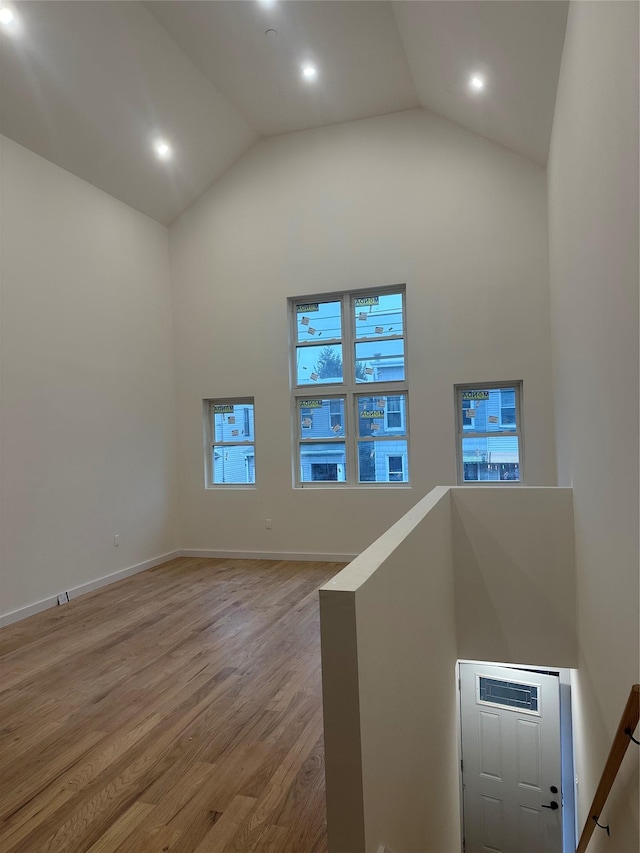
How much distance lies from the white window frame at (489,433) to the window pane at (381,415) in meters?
0.62

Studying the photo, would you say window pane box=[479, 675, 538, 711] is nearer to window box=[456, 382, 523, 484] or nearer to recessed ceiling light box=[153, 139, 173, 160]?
window box=[456, 382, 523, 484]

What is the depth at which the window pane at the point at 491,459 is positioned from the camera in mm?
6008

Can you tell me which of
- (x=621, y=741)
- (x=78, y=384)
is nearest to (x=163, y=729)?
(x=621, y=741)

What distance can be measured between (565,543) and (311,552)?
325 cm

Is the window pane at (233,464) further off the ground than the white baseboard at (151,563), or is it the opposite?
the window pane at (233,464)

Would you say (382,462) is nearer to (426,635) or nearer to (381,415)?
(381,415)

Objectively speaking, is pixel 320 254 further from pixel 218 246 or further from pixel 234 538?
pixel 234 538

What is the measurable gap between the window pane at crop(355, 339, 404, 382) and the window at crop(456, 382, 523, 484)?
75 centimetres

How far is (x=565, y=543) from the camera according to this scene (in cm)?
405

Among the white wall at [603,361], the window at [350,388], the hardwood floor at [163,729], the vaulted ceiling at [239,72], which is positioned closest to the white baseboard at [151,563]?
the hardwood floor at [163,729]

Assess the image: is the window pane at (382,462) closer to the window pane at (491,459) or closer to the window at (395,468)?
the window at (395,468)

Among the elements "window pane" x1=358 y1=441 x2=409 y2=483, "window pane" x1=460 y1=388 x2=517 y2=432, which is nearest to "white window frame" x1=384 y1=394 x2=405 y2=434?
"window pane" x1=358 y1=441 x2=409 y2=483

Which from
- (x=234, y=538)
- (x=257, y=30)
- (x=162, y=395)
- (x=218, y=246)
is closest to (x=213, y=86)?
(x=257, y=30)

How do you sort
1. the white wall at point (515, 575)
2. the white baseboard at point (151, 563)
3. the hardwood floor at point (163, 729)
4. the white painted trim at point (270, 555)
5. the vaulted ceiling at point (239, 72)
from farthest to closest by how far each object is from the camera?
the white painted trim at point (270, 555)
the white baseboard at point (151, 563)
the vaulted ceiling at point (239, 72)
the white wall at point (515, 575)
the hardwood floor at point (163, 729)
